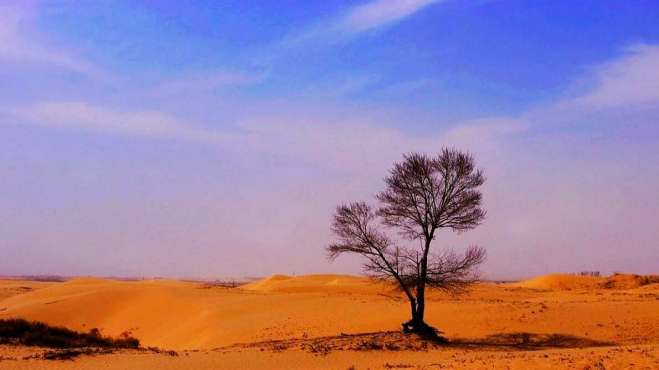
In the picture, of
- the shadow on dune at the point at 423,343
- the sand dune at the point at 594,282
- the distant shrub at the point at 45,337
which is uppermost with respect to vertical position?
the sand dune at the point at 594,282

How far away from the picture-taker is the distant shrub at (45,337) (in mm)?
21047

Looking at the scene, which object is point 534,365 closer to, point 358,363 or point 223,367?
point 358,363

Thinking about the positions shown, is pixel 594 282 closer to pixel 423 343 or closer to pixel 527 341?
pixel 527 341

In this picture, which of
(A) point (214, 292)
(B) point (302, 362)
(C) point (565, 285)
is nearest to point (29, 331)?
(B) point (302, 362)

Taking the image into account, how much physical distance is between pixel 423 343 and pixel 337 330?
293 inches

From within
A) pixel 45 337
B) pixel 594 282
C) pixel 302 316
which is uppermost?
pixel 594 282

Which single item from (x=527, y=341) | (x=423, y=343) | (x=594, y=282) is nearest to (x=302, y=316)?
(x=423, y=343)

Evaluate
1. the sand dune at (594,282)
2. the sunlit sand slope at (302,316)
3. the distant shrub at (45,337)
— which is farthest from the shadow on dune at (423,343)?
the sand dune at (594,282)

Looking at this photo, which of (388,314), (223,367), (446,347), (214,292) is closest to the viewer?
(223,367)

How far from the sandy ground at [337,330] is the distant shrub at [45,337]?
1777mm

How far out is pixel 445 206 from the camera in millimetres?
23109

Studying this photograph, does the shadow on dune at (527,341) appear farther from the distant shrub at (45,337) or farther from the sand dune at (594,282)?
the sand dune at (594,282)

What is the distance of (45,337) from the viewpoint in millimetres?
21875

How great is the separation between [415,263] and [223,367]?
899cm
